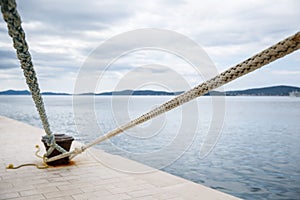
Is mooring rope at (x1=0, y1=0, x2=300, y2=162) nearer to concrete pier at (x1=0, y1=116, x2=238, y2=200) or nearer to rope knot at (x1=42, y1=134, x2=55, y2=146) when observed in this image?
concrete pier at (x1=0, y1=116, x2=238, y2=200)

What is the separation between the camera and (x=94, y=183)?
321 cm

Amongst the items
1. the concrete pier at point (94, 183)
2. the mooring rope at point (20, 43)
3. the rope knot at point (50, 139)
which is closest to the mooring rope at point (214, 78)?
the mooring rope at point (20, 43)

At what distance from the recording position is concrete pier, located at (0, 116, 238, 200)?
2836 mm

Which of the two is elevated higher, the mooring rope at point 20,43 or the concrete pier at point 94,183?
the mooring rope at point 20,43

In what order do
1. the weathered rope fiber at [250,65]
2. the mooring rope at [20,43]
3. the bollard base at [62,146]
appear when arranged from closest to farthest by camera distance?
the weathered rope fiber at [250,65] → the mooring rope at [20,43] → the bollard base at [62,146]

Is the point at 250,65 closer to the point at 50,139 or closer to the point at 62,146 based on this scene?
A: the point at 50,139

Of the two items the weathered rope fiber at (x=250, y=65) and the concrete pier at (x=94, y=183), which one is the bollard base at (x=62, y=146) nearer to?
the concrete pier at (x=94, y=183)

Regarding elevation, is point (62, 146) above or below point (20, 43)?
below

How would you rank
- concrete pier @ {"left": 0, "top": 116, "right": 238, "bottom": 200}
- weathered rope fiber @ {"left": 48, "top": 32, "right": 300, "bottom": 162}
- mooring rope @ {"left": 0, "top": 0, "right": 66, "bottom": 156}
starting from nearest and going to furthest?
weathered rope fiber @ {"left": 48, "top": 32, "right": 300, "bottom": 162}, mooring rope @ {"left": 0, "top": 0, "right": 66, "bottom": 156}, concrete pier @ {"left": 0, "top": 116, "right": 238, "bottom": 200}

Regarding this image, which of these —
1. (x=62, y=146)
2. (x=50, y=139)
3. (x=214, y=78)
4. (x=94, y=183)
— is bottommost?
(x=94, y=183)

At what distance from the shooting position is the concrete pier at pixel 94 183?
2836 millimetres

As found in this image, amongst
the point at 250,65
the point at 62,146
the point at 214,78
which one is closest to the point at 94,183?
the point at 62,146

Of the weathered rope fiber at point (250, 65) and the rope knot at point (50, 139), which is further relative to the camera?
the rope knot at point (50, 139)

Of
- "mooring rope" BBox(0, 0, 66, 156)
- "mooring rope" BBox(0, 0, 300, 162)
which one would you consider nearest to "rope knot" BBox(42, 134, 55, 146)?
"mooring rope" BBox(0, 0, 66, 156)
